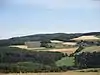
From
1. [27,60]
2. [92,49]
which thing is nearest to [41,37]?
[27,60]

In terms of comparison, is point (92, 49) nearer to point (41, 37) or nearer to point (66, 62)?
point (66, 62)

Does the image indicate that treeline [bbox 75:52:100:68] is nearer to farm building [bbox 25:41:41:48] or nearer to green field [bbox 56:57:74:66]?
green field [bbox 56:57:74:66]

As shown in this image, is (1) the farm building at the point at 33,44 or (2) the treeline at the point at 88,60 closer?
(2) the treeline at the point at 88,60

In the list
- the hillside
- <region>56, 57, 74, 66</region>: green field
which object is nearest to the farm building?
the hillside

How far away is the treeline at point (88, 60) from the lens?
9.40ft

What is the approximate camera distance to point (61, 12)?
3.06 metres

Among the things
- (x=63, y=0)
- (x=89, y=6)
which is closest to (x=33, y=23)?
(x=63, y=0)

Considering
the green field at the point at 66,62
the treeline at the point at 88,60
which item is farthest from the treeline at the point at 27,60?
the treeline at the point at 88,60

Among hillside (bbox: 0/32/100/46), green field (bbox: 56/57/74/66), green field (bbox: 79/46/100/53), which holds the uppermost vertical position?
hillside (bbox: 0/32/100/46)

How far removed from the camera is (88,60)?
2.91 meters

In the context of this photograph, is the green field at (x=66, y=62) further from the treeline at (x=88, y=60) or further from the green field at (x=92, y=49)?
the green field at (x=92, y=49)

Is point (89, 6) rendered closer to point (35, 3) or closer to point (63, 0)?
point (63, 0)

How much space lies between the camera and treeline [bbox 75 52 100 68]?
9.40ft

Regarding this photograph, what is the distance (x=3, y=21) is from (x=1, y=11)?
0.12m
